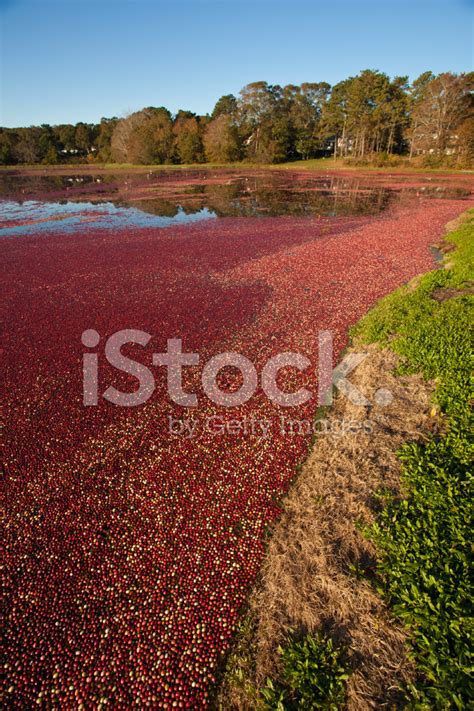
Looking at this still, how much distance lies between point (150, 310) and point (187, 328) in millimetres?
2164

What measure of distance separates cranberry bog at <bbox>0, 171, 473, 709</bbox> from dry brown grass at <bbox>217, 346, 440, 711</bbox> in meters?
0.28

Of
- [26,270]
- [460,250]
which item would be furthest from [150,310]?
[460,250]

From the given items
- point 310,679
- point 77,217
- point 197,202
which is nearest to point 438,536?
point 310,679

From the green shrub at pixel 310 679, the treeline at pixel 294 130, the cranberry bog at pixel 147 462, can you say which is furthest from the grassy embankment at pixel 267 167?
the green shrub at pixel 310 679

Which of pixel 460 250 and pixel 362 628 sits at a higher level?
pixel 460 250

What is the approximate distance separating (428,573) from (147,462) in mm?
4455

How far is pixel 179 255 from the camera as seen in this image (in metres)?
18.2

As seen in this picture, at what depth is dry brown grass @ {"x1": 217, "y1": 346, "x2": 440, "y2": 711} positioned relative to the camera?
3.36 metres

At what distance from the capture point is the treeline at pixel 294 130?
190 feet

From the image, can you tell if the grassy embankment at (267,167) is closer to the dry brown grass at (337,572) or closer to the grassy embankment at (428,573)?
the grassy embankment at (428,573)

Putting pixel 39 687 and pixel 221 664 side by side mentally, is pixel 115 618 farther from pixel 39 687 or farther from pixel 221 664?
pixel 221 664

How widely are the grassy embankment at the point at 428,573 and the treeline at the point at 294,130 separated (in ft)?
211

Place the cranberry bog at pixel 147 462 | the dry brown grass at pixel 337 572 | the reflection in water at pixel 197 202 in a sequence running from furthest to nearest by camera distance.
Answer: the reflection in water at pixel 197 202, the cranberry bog at pixel 147 462, the dry brown grass at pixel 337 572

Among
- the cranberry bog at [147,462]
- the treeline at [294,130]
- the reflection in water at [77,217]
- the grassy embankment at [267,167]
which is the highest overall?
the treeline at [294,130]
